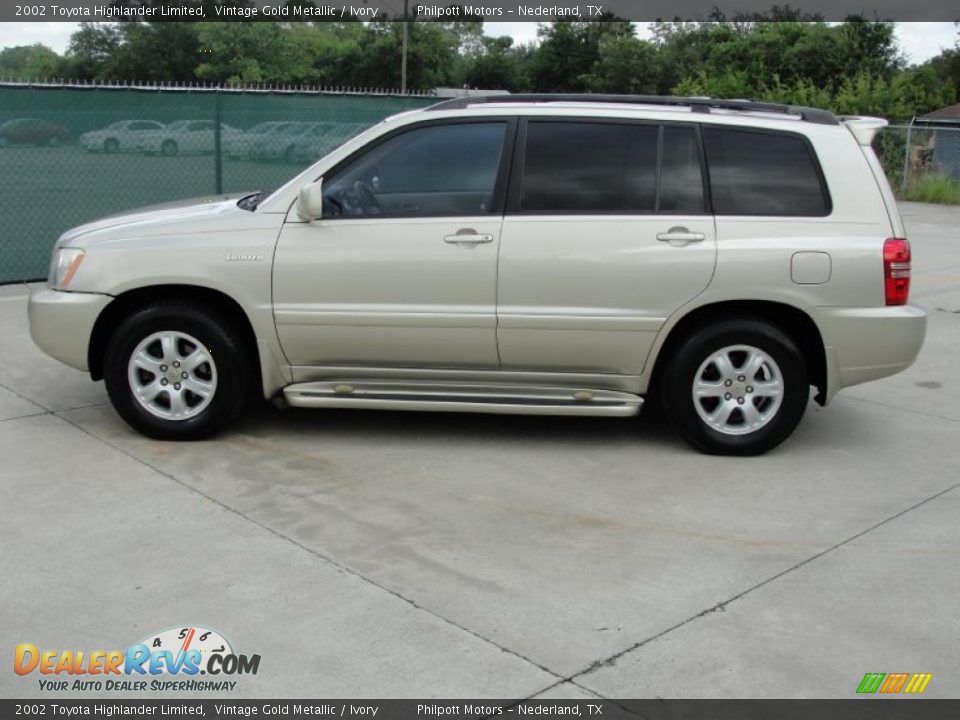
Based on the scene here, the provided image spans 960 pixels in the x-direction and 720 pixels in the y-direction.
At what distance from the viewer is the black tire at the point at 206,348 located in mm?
6176

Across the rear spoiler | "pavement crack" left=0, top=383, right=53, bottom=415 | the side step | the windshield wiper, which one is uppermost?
the rear spoiler

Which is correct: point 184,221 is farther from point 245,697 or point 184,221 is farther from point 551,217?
point 245,697

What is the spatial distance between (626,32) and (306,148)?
6286 cm

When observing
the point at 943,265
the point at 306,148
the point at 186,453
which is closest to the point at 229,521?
the point at 186,453

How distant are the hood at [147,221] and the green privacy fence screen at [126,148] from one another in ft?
14.9

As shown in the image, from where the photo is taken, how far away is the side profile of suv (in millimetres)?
6012

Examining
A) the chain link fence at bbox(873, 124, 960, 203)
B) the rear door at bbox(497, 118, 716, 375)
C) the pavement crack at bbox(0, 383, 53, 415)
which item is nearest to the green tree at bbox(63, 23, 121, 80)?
the chain link fence at bbox(873, 124, 960, 203)

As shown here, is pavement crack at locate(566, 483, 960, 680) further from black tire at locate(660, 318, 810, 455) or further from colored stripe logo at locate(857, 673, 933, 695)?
black tire at locate(660, 318, 810, 455)

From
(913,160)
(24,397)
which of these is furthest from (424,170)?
(913,160)

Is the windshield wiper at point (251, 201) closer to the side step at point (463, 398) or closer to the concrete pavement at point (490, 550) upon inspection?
the side step at point (463, 398)

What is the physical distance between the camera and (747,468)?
20.0 feet

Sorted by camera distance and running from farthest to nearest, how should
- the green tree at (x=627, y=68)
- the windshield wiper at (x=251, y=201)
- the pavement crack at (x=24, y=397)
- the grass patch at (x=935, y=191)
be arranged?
the green tree at (x=627, y=68)
the grass patch at (x=935, y=191)
the pavement crack at (x=24, y=397)
the windshield wiper at (x=251, y=201)

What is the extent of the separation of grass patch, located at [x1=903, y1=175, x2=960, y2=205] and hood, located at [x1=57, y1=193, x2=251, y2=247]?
20.9 metres
